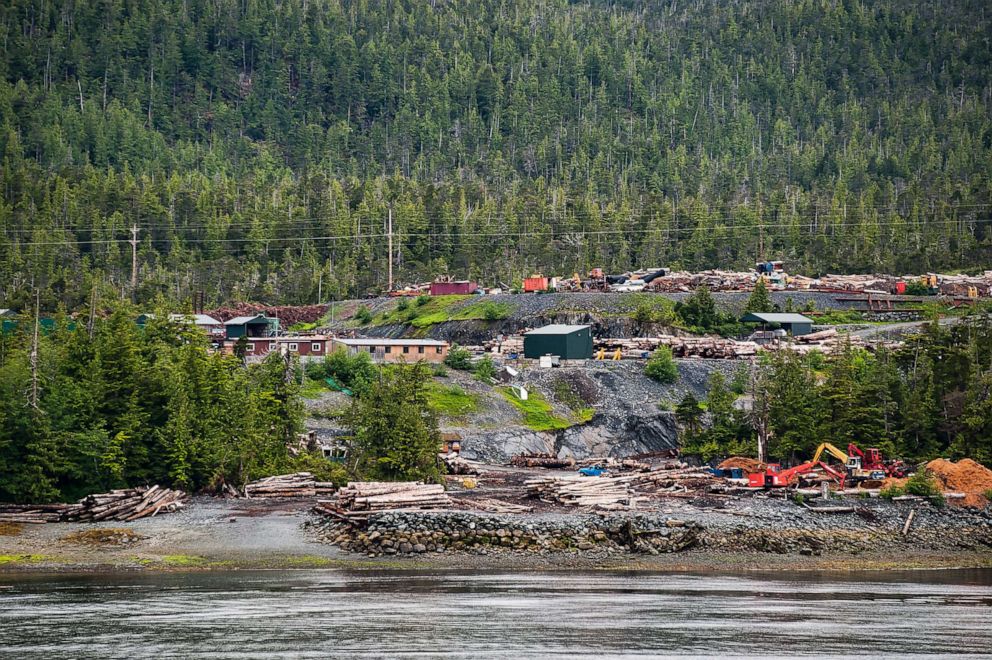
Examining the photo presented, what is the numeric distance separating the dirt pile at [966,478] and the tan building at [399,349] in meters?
45.9

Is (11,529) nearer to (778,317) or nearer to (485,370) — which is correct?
(485,370)

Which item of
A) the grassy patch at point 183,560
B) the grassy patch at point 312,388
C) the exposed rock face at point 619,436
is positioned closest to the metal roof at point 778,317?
the exposed rock face at point 619,436

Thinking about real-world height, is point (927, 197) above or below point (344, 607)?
above

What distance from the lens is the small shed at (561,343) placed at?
106625 millimetres

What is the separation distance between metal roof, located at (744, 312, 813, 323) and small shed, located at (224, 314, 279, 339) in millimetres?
42429

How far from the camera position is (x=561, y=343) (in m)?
107

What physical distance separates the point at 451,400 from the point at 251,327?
33165 millimetres

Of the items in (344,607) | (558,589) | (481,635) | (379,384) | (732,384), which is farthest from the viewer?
(732,384)

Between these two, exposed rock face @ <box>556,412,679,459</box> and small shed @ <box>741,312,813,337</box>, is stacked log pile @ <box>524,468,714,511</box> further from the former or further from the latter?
small shed @ <box>741,312,813,337</box>

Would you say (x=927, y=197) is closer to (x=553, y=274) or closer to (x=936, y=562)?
(x=553, y=274)

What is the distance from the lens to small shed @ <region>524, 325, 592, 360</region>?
107 meters

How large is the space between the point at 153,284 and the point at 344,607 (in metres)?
106

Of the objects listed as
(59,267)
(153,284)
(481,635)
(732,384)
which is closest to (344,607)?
(481,635)

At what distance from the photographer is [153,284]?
468ft
